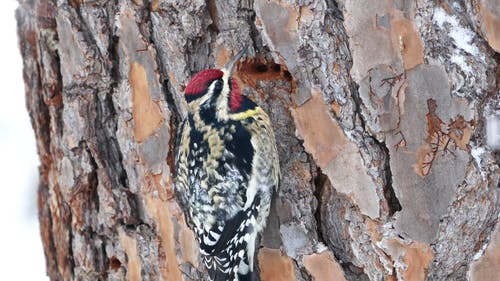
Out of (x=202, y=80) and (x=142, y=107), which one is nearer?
(x=202, y=80)

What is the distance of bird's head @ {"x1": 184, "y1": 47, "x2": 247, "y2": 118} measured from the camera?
2.50 meters

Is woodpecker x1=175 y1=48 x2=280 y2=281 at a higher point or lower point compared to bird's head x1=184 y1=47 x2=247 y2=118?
lower

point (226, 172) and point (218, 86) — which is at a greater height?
point (218, 86)

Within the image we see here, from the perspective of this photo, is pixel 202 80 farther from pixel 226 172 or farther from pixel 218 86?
pixel 226 172

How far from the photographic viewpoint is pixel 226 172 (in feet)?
8.69

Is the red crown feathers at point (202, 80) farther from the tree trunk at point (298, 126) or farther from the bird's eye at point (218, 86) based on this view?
the tree trunk at point (298, 126)

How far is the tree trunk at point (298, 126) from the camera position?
2211 mm

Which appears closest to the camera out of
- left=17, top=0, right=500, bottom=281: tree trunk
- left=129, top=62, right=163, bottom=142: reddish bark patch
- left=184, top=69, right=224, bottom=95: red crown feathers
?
left=17, top=0, right=500, bottom=281: tree trunk

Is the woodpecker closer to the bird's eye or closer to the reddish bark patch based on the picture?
the bird's eye

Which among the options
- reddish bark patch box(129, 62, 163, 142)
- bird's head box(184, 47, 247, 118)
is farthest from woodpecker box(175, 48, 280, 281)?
reddish bark patch box(129, 62, 163, 142)

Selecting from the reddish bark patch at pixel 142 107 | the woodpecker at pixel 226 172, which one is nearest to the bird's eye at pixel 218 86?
the woodpecker at pixel 226 172

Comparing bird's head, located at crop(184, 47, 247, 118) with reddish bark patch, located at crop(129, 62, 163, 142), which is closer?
bird's head, located at crop(184, 47, 247, 118)

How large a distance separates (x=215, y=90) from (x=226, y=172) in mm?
301

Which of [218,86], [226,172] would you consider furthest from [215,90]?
[226,172]
